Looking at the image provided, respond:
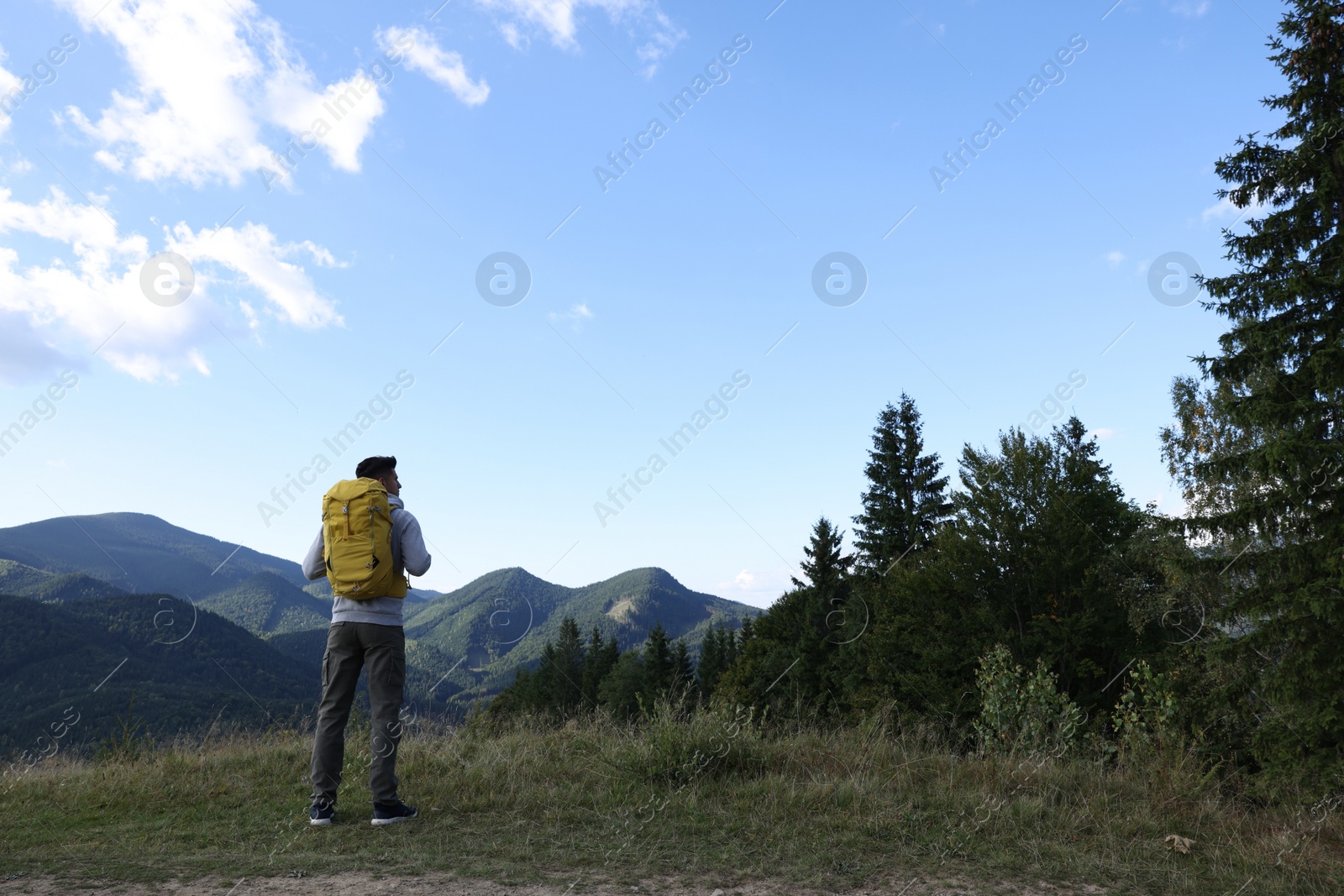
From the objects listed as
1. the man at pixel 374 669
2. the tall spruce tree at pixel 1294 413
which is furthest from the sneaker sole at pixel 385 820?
the tall spruce tree at pixel 1294 413

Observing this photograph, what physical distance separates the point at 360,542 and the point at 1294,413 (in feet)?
30.4

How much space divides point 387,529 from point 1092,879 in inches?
167

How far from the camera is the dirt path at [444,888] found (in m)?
3.22

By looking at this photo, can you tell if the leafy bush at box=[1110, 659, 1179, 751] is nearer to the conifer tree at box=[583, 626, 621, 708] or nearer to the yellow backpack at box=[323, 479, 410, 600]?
the yellow backpack at box=[323, 479, 410, 600]

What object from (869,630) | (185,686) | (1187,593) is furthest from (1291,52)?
(185,686)

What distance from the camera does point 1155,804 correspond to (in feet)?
15.3

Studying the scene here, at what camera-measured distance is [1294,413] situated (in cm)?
799

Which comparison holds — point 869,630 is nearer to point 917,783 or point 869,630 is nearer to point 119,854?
point 917,783

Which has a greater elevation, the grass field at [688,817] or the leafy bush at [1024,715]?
the leafy bush at [1024,715]

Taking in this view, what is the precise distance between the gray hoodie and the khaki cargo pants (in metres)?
0.05

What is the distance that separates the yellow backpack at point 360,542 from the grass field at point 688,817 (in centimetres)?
138

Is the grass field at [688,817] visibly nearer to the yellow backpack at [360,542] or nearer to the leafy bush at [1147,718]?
the leafy bush at [1147,718]

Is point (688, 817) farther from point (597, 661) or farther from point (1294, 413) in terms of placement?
point (597, 661)

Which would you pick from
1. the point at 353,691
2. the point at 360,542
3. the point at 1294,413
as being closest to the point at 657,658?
the point at 1294,413
